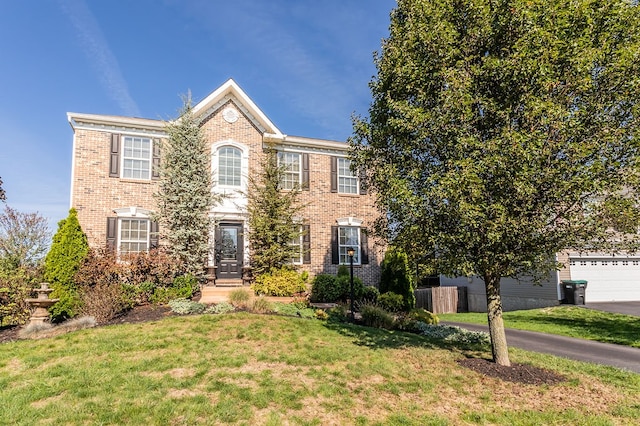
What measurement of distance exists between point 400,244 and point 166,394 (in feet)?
16.6

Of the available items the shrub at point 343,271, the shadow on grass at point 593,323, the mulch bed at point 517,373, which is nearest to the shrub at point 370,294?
the shrub at point 343,271

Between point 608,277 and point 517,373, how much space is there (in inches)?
688

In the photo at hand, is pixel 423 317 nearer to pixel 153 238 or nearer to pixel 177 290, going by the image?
pixel 177 290

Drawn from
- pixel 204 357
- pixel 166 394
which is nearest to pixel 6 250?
pixel 204 357

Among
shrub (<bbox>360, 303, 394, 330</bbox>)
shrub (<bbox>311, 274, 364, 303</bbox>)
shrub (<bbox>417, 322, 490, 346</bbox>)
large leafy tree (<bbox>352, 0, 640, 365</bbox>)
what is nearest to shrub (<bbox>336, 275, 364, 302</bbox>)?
shrub (<bbox>311, 274, 364, 303</bbox>)

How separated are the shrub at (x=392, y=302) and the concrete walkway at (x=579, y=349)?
4034 mm

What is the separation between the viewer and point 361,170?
885cm

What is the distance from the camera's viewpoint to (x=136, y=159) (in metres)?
15.4

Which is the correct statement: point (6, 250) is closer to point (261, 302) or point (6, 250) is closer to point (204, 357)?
point (261, 302)

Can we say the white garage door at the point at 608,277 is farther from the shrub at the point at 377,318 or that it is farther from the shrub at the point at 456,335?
the shrub at the point at 377,318

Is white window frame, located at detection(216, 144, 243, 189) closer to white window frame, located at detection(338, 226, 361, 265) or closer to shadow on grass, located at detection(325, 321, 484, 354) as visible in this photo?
white window frame, located at detection(338, 226, 361, 265)

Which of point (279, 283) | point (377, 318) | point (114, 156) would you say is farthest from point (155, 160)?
point (377, 318)

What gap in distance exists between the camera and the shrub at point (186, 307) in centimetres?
1071

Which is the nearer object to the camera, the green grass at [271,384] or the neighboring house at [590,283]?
the green grass at [271,384]
